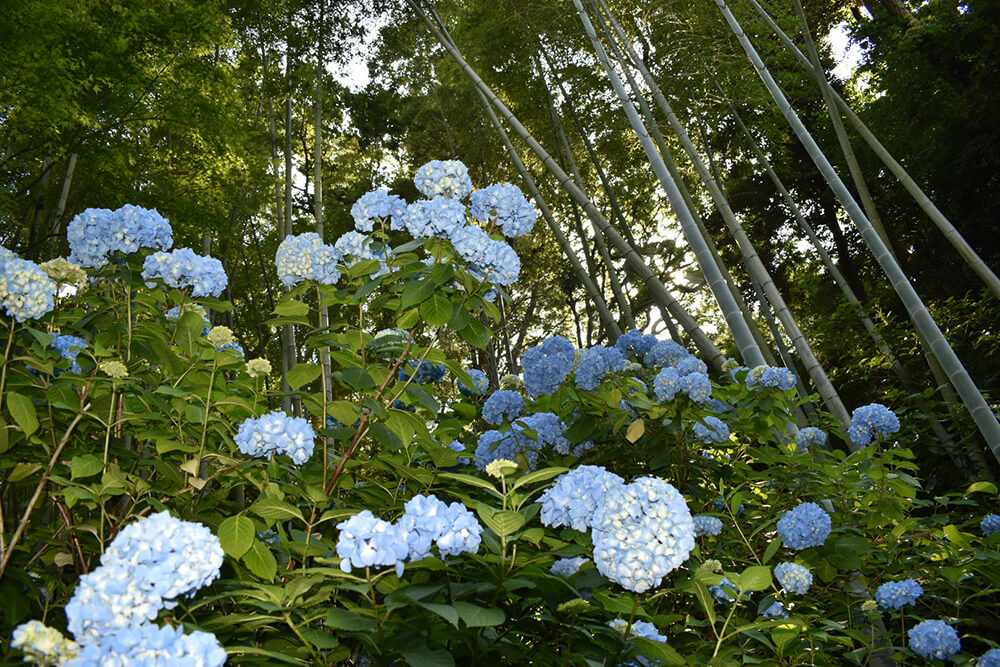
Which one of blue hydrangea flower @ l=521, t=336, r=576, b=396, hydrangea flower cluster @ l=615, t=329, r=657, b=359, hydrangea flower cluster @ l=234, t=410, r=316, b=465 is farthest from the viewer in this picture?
hydrangea flower cluster @ l=615, t=329, r=657, b=359

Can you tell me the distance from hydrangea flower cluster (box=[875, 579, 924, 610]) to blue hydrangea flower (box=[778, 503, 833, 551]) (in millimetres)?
254

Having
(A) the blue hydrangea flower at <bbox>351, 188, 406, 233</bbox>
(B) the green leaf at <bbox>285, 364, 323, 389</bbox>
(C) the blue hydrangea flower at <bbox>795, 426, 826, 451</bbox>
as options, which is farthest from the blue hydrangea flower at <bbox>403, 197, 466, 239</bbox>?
(C) the blue hydrangea flower at <bbox>795, 426, 826, 451</bbox>

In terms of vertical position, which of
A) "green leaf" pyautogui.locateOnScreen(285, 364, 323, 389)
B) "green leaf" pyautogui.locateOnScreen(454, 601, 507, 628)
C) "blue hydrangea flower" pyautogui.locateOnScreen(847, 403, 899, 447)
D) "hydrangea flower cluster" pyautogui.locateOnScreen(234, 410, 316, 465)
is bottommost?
"blue hydrangea flower" pyautogui.locateOnScreen(847, 403, 899, 447)

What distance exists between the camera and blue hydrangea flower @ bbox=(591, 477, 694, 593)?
850 millimetres

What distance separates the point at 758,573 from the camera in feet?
3.33

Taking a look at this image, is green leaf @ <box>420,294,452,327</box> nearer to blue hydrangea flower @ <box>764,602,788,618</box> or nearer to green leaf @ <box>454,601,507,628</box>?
green leaf @ <box>454,601,507,628</box>

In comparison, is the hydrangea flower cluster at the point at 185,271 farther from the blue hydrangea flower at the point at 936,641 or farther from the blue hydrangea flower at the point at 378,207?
the blue hydrangea flower at the point at 936,641

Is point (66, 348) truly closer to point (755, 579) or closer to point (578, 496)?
point (578, 496)

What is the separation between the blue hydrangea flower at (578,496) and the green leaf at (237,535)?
421 millimetres

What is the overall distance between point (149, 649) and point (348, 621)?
0.73 feet

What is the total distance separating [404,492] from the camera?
4.62 ft

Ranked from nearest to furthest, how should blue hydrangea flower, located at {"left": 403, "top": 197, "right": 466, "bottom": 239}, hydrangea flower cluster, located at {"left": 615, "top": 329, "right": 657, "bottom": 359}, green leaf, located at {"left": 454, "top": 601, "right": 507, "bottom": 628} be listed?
green leaf, located at {"left": 454, "top": 601, "right": 507, "bottom": 628} < blue hydrangea flower, located at {"left": 403, "top": 197, "right": 466, "bottom": 239} < hydrangea flower cluster, located at {"left": 615, "top": 329, "right": 657, "bottom": 359}

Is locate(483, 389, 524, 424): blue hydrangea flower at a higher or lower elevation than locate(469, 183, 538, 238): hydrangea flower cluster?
lower

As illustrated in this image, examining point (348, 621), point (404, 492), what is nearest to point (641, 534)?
point (348, 621)
